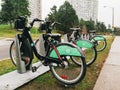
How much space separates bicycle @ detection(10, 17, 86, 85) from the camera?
4.56 meters

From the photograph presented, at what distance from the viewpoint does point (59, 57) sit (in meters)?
4.70

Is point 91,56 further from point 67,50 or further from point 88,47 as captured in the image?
point 67,50

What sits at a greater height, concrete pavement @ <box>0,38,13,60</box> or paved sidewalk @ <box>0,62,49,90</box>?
paved sidewalk @ <box>0,62,49,90</box>

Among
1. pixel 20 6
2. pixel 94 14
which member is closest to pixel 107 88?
pixel 20 6

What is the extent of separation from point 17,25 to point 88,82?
6.22 ft

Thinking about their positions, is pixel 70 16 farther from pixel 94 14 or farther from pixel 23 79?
pixel 94 14

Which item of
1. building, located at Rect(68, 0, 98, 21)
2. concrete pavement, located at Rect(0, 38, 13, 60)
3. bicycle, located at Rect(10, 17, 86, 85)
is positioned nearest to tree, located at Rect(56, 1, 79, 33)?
concrete pavement, located at Rect(0, 38, 13, 60)

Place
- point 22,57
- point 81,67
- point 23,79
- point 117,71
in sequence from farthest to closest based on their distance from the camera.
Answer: point 117,71, point 22,57, point 23,79, point 81,67

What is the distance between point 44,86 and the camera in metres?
4.62

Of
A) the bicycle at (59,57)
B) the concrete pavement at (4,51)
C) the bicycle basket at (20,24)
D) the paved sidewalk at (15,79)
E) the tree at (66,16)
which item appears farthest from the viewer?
the tree at (66,16)

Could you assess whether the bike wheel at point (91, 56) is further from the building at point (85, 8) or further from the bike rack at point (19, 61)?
the building at point (85, 8)

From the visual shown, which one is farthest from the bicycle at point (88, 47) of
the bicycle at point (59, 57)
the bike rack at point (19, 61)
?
the bike rack at point (19, 61)

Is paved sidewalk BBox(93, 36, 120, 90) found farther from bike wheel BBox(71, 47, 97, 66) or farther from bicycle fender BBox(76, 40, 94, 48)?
bicycle fender BBox(76, 40, 94, 48)

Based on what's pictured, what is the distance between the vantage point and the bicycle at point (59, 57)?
456cm
